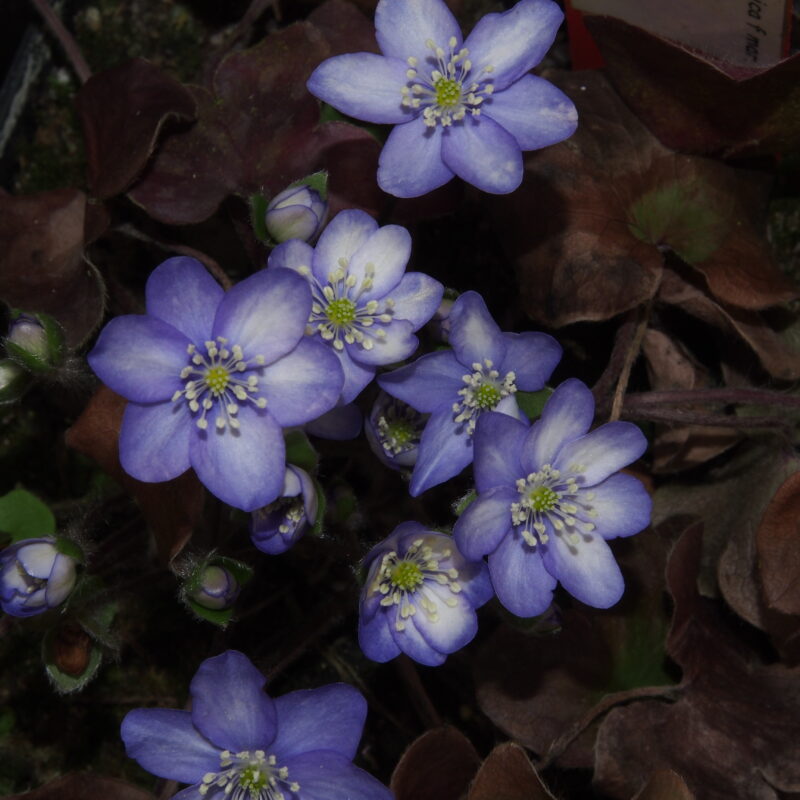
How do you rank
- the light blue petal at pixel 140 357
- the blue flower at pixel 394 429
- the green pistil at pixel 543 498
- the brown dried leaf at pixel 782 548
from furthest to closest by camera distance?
the brown dried leaf at pixel 782 548, the blue flower at pixel 394 429, the green pistil at pixel 543 498, the light blue petal at pixel 140 357

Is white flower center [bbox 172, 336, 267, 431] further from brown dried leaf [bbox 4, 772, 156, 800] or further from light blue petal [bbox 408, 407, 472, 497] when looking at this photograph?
brown dried leaf [bbox 4, 772, 156, 800]

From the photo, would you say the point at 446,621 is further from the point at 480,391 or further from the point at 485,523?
the point at 480,391

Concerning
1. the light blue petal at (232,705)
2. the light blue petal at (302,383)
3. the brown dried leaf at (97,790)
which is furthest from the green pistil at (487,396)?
the brown dried leaf at (97,790)

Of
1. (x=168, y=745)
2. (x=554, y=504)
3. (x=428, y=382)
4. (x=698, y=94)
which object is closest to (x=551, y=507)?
(x=554, y=504)

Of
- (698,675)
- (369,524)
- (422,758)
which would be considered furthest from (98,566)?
(698,675)

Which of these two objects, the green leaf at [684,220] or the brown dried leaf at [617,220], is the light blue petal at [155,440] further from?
the green leaf at [684,220]

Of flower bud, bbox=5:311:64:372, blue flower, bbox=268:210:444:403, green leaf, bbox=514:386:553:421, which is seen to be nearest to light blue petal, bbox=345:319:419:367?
blue flower, bbox=268:210:444:403

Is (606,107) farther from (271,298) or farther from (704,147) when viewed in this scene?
(271,298)
